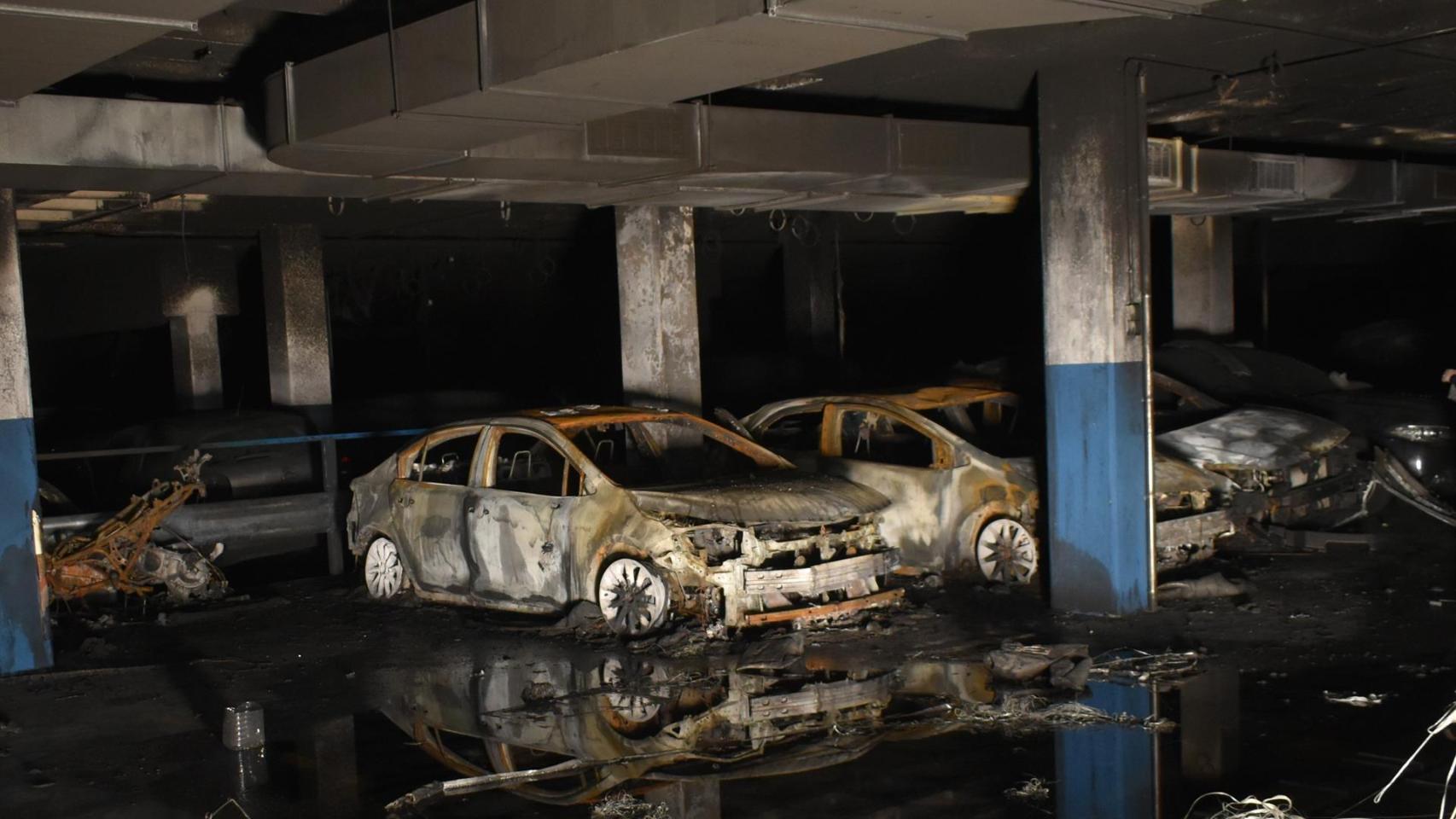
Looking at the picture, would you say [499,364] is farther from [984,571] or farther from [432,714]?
[432,714]

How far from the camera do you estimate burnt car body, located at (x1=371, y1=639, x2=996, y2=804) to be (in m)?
6.24

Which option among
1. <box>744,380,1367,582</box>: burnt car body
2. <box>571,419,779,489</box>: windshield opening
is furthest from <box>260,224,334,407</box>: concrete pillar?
<box>744,380,1367,582</box>: burnt car body

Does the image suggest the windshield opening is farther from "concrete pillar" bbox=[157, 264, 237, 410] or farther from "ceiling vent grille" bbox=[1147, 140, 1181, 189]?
"concrete pillar" bbox=[157, 264, 237, 410]

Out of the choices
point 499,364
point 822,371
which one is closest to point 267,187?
point 822,371

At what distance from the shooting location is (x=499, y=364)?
81.0 ft

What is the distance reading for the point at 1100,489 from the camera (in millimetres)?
9391

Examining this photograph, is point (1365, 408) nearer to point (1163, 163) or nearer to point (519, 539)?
point (1163, 163)

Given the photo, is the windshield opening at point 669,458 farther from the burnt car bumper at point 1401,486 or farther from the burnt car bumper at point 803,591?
the burnt car bumper at point 1401,486

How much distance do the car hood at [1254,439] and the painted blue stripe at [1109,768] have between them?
427 cm

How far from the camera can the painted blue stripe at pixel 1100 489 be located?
930 cm

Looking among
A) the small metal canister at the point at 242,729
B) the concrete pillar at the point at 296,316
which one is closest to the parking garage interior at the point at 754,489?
the small metal canister at the point at 242,729

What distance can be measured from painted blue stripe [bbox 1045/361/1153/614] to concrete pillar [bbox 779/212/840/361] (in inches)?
438

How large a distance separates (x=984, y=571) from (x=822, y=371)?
10.7m

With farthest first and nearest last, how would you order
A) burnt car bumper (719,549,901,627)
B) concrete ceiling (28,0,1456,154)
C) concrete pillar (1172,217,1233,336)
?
concrete pillar (1172,217,1233,336)
burnt car bumper (719,549,901,627)
concrete ceiling (28,0,1456,154)
